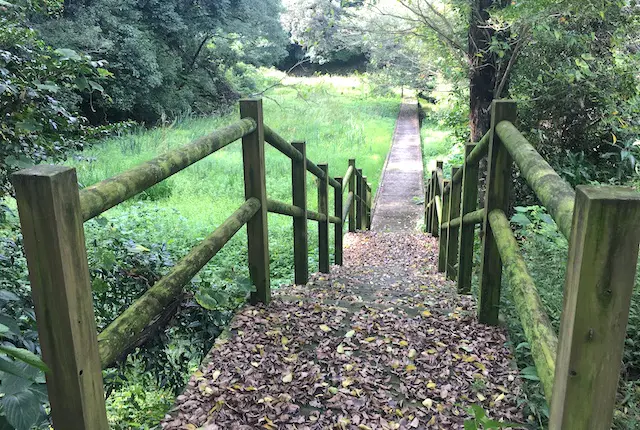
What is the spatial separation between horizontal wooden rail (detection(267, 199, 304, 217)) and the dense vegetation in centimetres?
46

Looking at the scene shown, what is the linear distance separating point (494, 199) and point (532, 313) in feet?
3.09

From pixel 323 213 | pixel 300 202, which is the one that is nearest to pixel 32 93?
pixel 300 202

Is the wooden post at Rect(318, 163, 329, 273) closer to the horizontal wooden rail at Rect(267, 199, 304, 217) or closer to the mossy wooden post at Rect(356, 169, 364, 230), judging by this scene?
the horizontal wooden rail at Rect(267, 199, 304, 217)

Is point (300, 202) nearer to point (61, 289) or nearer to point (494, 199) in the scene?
point (494, 199)

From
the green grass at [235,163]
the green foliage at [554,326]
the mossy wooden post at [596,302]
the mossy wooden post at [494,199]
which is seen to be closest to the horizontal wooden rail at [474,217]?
the mossy wooden post at [494,199]

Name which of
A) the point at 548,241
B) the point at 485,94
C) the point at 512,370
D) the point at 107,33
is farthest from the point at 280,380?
the point at 107,33

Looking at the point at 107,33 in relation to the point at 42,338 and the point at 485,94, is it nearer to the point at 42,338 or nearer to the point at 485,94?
the point at 485,94

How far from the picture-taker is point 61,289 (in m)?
1.17

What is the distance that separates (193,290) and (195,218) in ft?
20.8

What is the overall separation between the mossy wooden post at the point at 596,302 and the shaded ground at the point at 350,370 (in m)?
0.89

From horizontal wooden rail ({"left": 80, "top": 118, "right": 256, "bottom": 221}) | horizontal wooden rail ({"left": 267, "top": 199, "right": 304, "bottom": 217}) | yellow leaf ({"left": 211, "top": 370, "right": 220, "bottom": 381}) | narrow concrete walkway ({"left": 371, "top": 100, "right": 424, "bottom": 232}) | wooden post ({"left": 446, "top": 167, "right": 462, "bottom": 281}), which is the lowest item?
narrow concrete walkway ({"left": 371, "top": 100, "right": 424, "bottom": 232})

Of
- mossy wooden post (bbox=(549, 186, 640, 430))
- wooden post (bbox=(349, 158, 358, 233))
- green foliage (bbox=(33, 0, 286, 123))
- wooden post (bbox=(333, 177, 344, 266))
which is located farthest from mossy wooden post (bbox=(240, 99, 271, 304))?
green foliage (bbox=(33, 0, 286, 123))

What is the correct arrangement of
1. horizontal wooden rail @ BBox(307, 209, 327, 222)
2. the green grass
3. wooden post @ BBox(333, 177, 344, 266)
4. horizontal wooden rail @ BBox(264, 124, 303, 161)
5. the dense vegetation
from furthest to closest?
the green grass, wooden post @ BBox(333, 177, 344, 266), horizontal wooden rail @ BBox(307, 209, 327, 222), horizontal wooden rail @ BBox(264, 124, 303, 161), the dense vegetation

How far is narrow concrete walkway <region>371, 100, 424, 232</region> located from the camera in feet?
37.2
